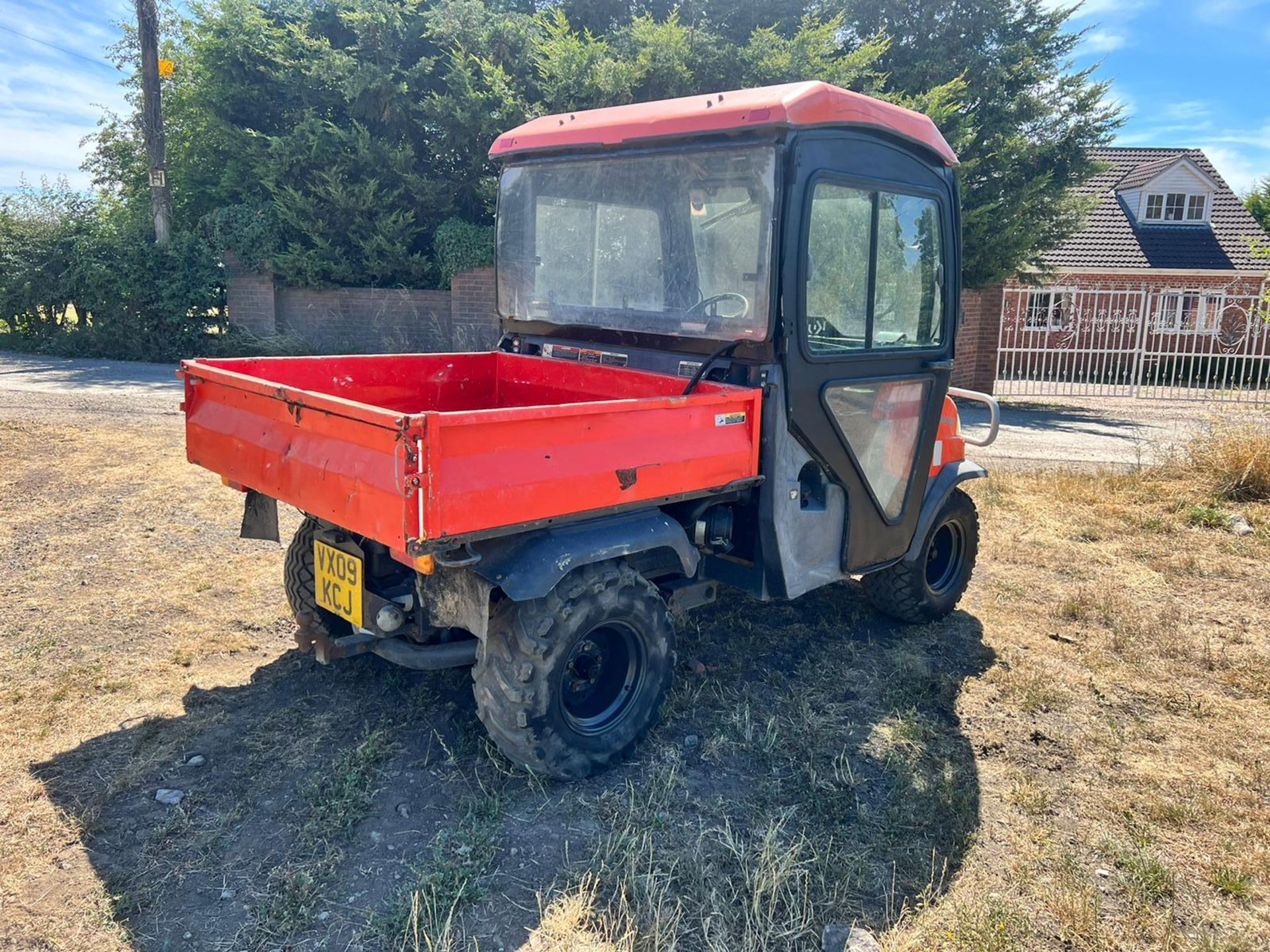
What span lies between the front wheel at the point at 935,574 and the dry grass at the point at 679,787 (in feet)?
0.49

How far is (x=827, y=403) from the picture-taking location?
3865 millimetres

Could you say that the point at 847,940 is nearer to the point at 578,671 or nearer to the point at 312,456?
the point at 578,671

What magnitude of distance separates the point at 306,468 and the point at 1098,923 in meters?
2.87

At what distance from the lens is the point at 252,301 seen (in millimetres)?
15000

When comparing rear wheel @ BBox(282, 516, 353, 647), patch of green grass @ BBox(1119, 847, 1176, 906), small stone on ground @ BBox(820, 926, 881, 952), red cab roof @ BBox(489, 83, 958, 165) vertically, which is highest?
red cab roof @ BBox(489, 83, 958, 165)

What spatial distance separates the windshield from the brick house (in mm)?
14834

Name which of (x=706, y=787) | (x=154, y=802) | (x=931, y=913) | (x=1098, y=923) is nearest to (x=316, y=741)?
(x=154, y=802)

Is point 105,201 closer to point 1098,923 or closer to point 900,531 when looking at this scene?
point 900,531

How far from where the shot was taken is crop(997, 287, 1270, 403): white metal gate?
634 inches

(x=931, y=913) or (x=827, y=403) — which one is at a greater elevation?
(x=827, y=403)

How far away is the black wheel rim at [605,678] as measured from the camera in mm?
3490

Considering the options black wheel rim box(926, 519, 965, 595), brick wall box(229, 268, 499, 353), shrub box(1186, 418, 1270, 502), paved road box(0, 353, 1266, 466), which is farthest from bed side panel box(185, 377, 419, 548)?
brick wall box(229, 268, 499, 353)

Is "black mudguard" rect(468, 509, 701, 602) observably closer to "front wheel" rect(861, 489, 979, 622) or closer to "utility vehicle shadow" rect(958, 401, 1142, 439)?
"front wheel" rect(861, 489, 979, 622)

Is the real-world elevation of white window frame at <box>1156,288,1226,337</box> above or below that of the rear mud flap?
above
